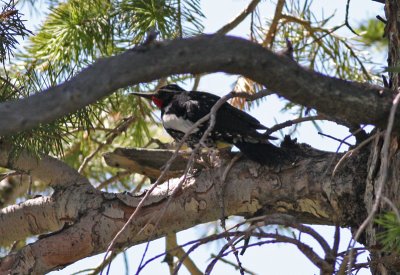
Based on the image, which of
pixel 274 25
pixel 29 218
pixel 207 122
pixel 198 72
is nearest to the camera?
pixel 198 72

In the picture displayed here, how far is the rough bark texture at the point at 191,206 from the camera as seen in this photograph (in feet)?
8.82

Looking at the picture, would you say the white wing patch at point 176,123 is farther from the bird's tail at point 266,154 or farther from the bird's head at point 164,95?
the bird's tail at point 266,154

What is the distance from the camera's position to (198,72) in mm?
1679

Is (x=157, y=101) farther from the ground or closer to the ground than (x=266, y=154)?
farther from the ground

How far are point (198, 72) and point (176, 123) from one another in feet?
5.92

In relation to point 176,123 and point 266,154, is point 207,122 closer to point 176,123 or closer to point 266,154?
point 176,123

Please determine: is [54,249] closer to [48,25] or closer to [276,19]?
[48,25]

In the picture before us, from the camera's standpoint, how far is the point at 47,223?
119 inches

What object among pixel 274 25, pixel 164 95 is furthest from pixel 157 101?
pixel 274 25

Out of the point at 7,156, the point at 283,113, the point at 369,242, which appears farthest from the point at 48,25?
the point at 369,242

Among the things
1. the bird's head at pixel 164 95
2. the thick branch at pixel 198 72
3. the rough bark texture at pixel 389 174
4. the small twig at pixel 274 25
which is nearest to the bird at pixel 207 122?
the bird's head at pixel 164 95

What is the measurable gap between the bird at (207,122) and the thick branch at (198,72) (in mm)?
878

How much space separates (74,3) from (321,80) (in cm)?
162

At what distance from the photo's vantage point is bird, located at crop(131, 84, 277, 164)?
113 inches
